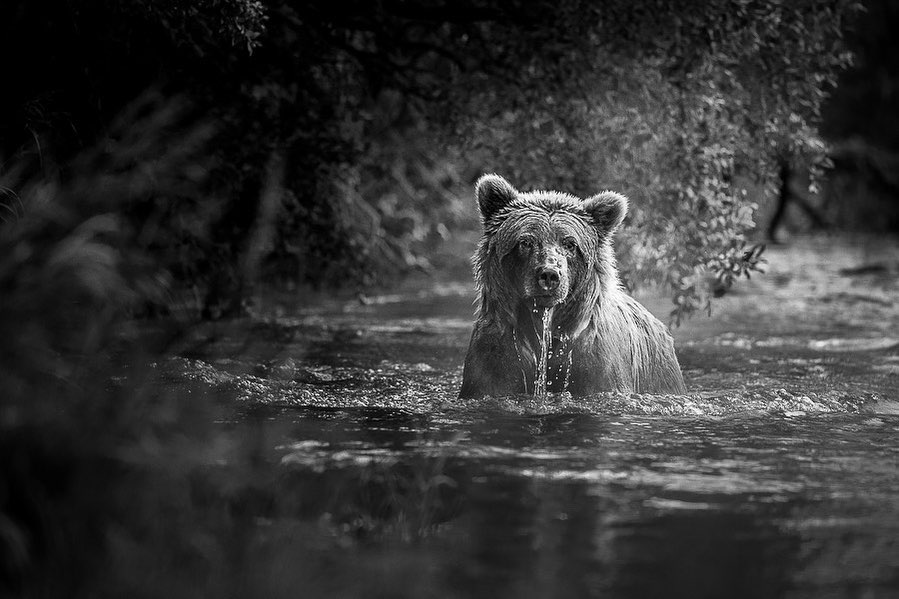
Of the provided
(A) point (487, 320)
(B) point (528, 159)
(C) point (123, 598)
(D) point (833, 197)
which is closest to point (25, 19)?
(A) point (487, 320)

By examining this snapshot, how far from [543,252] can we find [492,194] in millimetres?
846

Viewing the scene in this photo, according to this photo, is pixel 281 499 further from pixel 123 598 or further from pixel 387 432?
pixel 387 432

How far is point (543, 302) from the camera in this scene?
29.1 ft

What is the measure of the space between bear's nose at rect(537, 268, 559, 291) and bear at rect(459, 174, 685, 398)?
15 cm

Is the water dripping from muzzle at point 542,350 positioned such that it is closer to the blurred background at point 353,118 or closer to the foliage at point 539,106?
the blurred background at point 353,118

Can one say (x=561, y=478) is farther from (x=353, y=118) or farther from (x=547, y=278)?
(x=353, y=118)

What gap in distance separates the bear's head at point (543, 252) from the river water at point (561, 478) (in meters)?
0.75

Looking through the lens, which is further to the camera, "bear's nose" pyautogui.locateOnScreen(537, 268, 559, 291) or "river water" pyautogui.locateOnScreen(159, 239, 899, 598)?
"bear's nose" pyautogui.locateOnScreen(537, 268, 559, 291)

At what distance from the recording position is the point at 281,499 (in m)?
→ 5.66

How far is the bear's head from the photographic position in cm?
880

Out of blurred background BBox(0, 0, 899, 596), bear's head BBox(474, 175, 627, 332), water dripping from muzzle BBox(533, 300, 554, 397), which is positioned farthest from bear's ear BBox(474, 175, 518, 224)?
blurred background BBox(0, 0, 899, 596)

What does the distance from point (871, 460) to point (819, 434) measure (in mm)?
893

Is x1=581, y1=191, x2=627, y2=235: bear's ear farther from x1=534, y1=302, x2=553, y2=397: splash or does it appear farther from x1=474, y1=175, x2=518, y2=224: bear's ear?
x1=534, y1=302, x2=553, y2=397: splash

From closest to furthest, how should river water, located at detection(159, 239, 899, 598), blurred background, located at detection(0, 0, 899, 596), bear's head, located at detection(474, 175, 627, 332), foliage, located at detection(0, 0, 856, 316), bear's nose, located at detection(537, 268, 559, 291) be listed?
river water, located at detection(159, 239, 899, 598)
bear's nose, located at detection(537, 268, 559, 291)
bear's head, located at detection(474, 175, 627, 332)
blurred background, located at detection(0, 0, 899, 596)
foliage, located at detection(0, 0, 856, 316)
